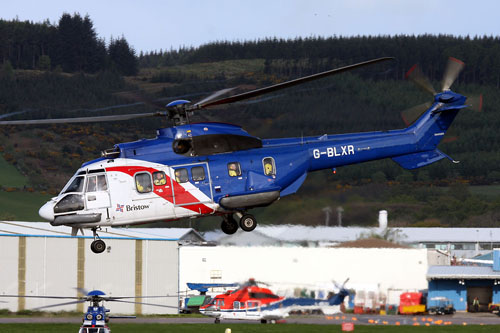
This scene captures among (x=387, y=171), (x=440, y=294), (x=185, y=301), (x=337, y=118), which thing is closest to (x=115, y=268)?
(x=185, y=301)

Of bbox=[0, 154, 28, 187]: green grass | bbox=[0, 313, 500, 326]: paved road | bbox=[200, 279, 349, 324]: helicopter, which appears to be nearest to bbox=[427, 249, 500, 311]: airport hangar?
bbox=[0, 313, 500, 326]: paved road

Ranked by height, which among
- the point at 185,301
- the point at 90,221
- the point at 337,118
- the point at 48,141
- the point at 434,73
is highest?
the point at 434,73

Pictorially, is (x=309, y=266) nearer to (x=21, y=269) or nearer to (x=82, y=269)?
(x=82, y=269)

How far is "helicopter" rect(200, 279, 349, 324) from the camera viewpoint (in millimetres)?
58719

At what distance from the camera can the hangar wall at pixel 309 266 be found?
53.6 m

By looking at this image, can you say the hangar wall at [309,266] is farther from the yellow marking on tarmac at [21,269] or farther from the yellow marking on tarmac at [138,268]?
the yellow marking on tarmac at [21,269]

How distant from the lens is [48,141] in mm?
159125

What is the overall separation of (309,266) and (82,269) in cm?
1822

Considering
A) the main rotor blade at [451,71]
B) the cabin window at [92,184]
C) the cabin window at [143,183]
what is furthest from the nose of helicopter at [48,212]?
the main rotor blade at [451,71]

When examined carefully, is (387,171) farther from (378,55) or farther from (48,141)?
(378,55)

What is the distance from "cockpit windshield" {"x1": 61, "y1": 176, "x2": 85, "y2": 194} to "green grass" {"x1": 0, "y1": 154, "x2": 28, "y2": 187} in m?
111

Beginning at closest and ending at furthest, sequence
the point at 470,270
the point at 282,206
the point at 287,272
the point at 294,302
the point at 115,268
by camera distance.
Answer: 1. the point at 282,206
2. the point at 287,272
3. the point at 294,302
4. the point at 115,268
5. the point at 470,270

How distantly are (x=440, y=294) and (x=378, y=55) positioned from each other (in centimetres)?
13487

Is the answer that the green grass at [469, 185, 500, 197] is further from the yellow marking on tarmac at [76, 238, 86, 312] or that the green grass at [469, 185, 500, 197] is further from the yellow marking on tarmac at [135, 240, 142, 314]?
the yellow marking on tarmac at [76, 238, 86, 312]
